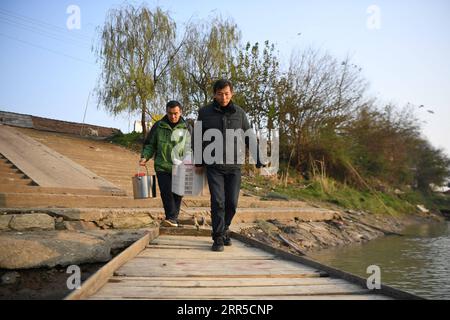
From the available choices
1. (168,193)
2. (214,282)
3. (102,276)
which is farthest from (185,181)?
(102,276)

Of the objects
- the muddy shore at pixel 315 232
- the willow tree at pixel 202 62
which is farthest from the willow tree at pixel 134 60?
the muddy shore at pixel 315 232

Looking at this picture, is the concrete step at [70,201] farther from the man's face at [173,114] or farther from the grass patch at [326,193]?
the grass patch at [326,193]

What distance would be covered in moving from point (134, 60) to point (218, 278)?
1930cm

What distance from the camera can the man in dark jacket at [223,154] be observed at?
4.66 m

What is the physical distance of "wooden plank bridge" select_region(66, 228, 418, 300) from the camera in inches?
111

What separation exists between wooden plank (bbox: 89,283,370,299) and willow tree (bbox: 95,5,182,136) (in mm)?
18718

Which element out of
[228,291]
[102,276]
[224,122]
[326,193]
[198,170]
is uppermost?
[224,122]

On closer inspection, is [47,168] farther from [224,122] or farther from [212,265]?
[212,265]

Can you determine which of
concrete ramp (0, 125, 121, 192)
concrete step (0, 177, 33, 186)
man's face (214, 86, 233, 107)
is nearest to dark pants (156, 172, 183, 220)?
man's face (214, 86, 233, 107)

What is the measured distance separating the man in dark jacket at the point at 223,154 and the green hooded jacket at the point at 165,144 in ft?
3.40

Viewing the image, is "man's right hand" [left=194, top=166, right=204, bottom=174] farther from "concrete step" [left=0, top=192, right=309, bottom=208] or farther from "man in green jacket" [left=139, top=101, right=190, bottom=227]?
"concrete step" [left=0, top=192, right=309, bottom=208]

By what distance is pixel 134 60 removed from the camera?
2111cm
